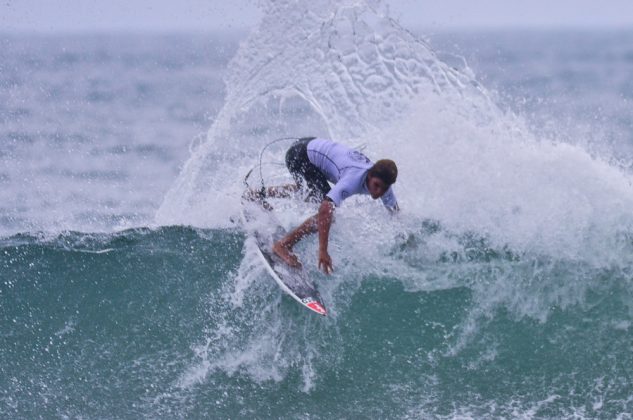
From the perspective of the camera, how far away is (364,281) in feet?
26.2

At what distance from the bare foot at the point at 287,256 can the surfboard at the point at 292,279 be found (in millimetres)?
32

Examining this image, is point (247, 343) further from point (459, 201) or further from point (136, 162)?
point (136, 162)

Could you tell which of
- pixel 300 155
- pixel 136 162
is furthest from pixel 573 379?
pixel 136 162

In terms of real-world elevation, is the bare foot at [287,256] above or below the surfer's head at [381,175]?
below

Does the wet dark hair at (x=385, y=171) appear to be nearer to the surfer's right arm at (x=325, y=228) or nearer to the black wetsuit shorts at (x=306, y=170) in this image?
the surfer's right arm at (x=325, y=228)

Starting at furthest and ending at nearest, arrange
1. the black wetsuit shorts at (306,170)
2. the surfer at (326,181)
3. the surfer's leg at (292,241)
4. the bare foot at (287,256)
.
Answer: the black wetsuit shorts at (306,170)
the bare foot at (287,256)
the surfer's leg at (292,241)
the surfer at (326,181)

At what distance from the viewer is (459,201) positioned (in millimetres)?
8930

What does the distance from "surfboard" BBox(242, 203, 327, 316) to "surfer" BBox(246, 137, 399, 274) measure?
0.08m

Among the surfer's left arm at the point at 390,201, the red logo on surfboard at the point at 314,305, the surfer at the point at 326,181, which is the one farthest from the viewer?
the surfer's left arm at the point at 390,201

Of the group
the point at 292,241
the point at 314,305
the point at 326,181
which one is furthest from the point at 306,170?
the point at 314,305

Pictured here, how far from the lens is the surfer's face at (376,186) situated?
6.73m

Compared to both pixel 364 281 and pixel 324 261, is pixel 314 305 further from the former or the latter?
pixel 364 281

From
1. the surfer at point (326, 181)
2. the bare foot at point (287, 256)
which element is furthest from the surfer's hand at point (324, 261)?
the bare foot at point (287, 256)

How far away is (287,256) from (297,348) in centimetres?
83
